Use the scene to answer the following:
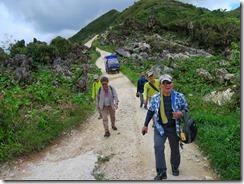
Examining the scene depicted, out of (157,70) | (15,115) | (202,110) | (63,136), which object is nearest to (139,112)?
(202,110)

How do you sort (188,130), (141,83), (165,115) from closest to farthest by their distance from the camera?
(188,130), (165,115), (141,83)

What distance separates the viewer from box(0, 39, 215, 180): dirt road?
753cm

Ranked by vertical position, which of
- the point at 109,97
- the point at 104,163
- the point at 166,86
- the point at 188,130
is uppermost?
the point at 166,86

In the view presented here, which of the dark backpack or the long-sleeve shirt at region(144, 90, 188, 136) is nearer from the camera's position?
the dark backpack

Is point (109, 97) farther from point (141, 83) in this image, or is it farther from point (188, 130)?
point (188, 130)

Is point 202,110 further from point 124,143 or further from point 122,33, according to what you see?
point 122,33

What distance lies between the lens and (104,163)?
831 cm

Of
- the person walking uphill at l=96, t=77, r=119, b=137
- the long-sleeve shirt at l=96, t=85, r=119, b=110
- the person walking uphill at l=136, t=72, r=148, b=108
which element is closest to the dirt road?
the person walking uphill at l=96, t=77, r=119, b=137

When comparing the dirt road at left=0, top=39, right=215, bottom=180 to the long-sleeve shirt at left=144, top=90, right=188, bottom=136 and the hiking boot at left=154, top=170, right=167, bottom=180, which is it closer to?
the hiking boot at left=154, top=170, right=167, bottom=180

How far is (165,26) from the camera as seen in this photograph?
181 feet

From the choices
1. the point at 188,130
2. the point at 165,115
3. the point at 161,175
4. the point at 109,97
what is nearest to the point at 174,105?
the point at 165,115

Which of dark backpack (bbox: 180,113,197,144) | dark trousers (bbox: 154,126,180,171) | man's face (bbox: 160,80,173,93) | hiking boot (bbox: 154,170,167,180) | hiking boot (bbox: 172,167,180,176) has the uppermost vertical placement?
man's face (bbox: 160,80,173,93)

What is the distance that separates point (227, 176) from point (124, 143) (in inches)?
137

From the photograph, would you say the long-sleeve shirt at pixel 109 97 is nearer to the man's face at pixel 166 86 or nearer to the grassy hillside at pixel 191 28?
the man's face at pixel 166 86
